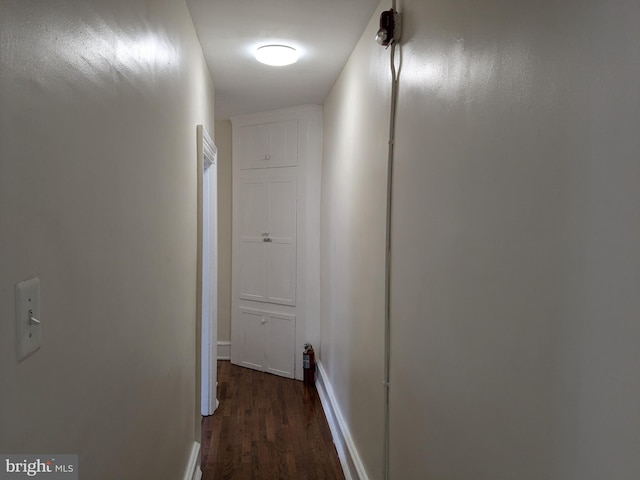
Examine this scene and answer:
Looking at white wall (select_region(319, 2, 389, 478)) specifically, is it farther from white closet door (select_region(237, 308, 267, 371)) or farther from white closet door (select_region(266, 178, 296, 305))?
white closet door (select_region(237, 308, 267, 371))

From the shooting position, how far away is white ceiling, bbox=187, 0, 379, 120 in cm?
215

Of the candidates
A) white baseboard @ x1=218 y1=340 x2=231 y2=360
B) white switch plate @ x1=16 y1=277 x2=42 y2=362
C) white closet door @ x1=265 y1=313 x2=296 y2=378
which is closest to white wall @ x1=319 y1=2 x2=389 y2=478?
white closet door @ x1=265 y1=313 x2=296 y2=378

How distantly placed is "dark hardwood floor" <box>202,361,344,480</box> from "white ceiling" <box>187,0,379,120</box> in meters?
2.39

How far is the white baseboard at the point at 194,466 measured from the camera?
222 cm

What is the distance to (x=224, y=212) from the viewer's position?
4824 mm

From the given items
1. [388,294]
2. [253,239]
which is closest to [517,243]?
[388,294]

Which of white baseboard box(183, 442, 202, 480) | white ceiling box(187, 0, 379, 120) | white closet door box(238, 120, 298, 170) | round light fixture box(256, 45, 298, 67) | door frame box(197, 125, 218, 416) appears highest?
white ceiling box(187, 0, 379, 120)

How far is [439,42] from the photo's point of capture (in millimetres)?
1377

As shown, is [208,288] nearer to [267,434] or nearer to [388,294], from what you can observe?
[267,434]

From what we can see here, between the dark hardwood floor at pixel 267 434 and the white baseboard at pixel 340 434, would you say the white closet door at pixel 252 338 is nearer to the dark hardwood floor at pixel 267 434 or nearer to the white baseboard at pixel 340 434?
the dark hardwood floor at pixel 267 434

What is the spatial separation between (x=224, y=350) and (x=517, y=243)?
4337mm

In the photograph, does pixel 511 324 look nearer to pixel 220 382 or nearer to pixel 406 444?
pixel 406 444

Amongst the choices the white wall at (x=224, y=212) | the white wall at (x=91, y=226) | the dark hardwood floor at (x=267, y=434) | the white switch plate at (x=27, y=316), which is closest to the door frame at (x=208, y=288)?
the dark hardwood floor at (x=267, y=434)

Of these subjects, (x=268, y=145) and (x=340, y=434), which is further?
(x=268, y=145)
